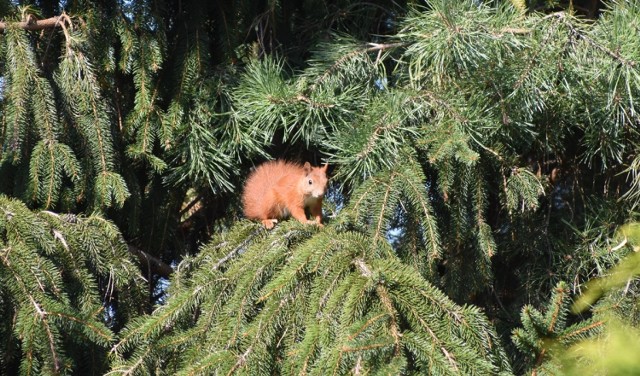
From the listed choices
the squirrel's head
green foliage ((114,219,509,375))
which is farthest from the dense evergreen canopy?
the squirrel's head

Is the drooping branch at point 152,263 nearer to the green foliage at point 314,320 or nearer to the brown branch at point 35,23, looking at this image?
the green foliage at point 314,320

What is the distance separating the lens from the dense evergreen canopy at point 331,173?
178cm

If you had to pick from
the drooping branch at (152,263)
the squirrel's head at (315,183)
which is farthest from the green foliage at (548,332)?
the drooping branch at (152,263)

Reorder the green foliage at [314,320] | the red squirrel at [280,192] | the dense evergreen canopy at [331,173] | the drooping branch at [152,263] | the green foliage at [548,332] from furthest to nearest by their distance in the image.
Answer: the red squirrel at [280,192] → the drooping branch at [152,263] → the dense evergreen canopy at [331,173] → the green foliage at [314,320] → the green foliage at [548,332]

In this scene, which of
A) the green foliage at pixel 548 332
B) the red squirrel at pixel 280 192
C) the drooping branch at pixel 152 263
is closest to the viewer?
the green foliage at pixel 548 332

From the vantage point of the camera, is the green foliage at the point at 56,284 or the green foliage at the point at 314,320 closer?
the green foliage at the point at 314,320

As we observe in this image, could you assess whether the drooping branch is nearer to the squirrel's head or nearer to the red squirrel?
the red squirrel

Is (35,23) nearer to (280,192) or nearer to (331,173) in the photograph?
(280,192)

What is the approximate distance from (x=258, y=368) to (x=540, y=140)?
1.17 metres

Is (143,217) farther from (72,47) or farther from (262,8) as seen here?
(262,8)

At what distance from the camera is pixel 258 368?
1.72 metres

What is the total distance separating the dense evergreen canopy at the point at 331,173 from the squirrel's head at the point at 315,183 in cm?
18

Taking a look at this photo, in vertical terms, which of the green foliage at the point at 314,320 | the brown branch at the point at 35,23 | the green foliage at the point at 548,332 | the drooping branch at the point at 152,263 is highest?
the brown branch at the point at 35,23

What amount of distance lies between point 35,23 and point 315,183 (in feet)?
3.18
